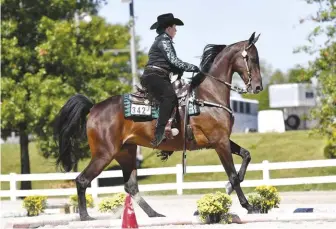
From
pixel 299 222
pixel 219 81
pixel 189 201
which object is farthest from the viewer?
pixel 189 201

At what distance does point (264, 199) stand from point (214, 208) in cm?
157

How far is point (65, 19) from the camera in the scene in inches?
1286

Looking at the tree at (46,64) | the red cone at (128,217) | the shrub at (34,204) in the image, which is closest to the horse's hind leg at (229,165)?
the red cone at (128,217)

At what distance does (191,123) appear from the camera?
1362 centimetres

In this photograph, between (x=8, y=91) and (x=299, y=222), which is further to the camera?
(x=8, y=91)

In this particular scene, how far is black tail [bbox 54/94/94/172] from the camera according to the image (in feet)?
48.4

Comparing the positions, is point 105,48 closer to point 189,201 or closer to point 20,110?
point 20,110

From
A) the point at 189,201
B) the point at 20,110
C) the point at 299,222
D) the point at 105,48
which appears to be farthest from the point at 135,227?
the point at 105,48

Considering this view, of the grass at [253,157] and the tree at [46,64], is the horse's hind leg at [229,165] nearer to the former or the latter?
the grass at [253,157]

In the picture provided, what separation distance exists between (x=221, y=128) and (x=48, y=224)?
141 inches

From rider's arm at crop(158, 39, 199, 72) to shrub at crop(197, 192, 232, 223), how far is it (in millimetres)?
2167

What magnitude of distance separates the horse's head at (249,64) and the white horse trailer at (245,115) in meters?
36.8

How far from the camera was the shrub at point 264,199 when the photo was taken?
1405cm

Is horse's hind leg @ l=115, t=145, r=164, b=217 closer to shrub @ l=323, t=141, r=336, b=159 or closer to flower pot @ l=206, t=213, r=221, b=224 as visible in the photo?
flower pot @ l=206, t=213, r=221, b=224
